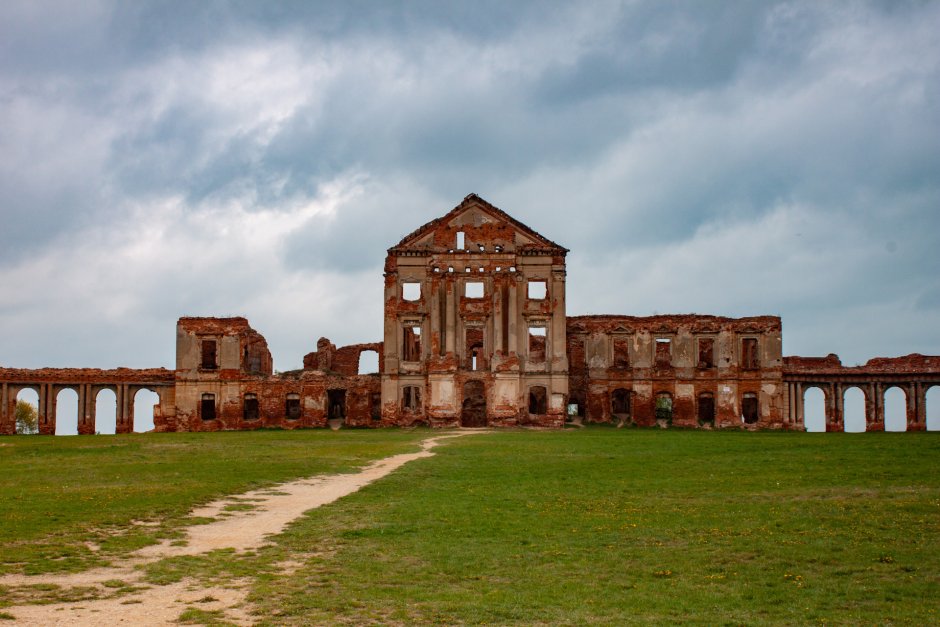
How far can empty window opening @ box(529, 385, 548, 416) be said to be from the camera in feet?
177

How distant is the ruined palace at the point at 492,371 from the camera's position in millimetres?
53812

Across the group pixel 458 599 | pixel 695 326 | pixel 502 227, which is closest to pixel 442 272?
pixel 502 227

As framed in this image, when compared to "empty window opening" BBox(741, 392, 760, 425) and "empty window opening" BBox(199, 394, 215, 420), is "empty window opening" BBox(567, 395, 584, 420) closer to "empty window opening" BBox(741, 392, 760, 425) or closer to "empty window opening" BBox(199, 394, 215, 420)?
"empty window opening" BBox(741, 392, 760, 425)

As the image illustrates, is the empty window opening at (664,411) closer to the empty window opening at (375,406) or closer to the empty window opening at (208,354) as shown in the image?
the empty window opening at (375,406)

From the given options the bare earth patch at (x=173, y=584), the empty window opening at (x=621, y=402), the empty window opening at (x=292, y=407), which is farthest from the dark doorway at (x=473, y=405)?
the bare earth patch at (x=173, y=584)

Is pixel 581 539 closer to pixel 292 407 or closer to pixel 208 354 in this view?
pixel 292 407

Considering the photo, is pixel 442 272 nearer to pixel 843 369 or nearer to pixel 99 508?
pixel 843 369

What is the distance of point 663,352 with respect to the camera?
5891cm


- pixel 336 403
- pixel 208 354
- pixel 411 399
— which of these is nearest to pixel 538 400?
pixel 411 399

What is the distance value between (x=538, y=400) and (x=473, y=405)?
390 centimetres

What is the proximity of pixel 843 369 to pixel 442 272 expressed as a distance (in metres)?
25.2

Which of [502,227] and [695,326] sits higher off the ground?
[502,227]

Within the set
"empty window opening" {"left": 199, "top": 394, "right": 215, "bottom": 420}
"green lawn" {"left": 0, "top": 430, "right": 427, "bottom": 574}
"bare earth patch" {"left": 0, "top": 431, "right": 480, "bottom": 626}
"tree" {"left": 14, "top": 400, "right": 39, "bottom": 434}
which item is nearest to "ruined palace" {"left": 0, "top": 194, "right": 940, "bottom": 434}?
"empty window opening" {"left": 199, "top": 394, "right": 215, "bottom": 420}

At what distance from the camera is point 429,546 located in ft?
50.4
